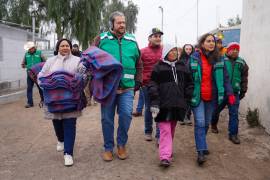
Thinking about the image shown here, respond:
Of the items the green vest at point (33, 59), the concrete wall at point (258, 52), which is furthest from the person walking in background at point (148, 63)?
the green vest at point (33, 59)

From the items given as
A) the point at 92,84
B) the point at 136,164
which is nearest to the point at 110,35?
the point at 92,84

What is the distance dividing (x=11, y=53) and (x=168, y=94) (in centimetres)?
1252

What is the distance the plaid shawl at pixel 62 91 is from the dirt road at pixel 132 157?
776 mm

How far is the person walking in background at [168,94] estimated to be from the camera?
4.77 metres

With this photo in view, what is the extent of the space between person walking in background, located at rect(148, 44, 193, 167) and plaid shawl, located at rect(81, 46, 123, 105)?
483 mm

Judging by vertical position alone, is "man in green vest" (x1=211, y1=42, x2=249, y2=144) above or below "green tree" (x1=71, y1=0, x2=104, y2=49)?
below

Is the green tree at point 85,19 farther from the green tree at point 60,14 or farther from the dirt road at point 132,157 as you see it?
the dirt road at point 132,157

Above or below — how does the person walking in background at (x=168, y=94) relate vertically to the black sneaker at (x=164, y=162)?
above

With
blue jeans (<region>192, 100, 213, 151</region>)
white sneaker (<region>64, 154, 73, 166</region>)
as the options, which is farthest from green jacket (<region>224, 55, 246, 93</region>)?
white sneaker (<region>64, 154, 73, 166</region>)

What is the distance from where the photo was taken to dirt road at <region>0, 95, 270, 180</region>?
455 cm

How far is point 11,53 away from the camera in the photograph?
52.1ft

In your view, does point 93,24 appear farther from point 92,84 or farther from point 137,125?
point 92,84

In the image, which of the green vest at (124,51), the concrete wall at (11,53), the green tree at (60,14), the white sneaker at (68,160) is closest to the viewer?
the white sneaker at (68,160)

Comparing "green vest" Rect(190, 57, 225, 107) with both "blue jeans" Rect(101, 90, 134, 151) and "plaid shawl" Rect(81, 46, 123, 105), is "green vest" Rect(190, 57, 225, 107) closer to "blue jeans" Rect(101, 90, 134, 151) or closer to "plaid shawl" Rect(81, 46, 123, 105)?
"blue jeans" Rect(101, 90, 134, 151)
